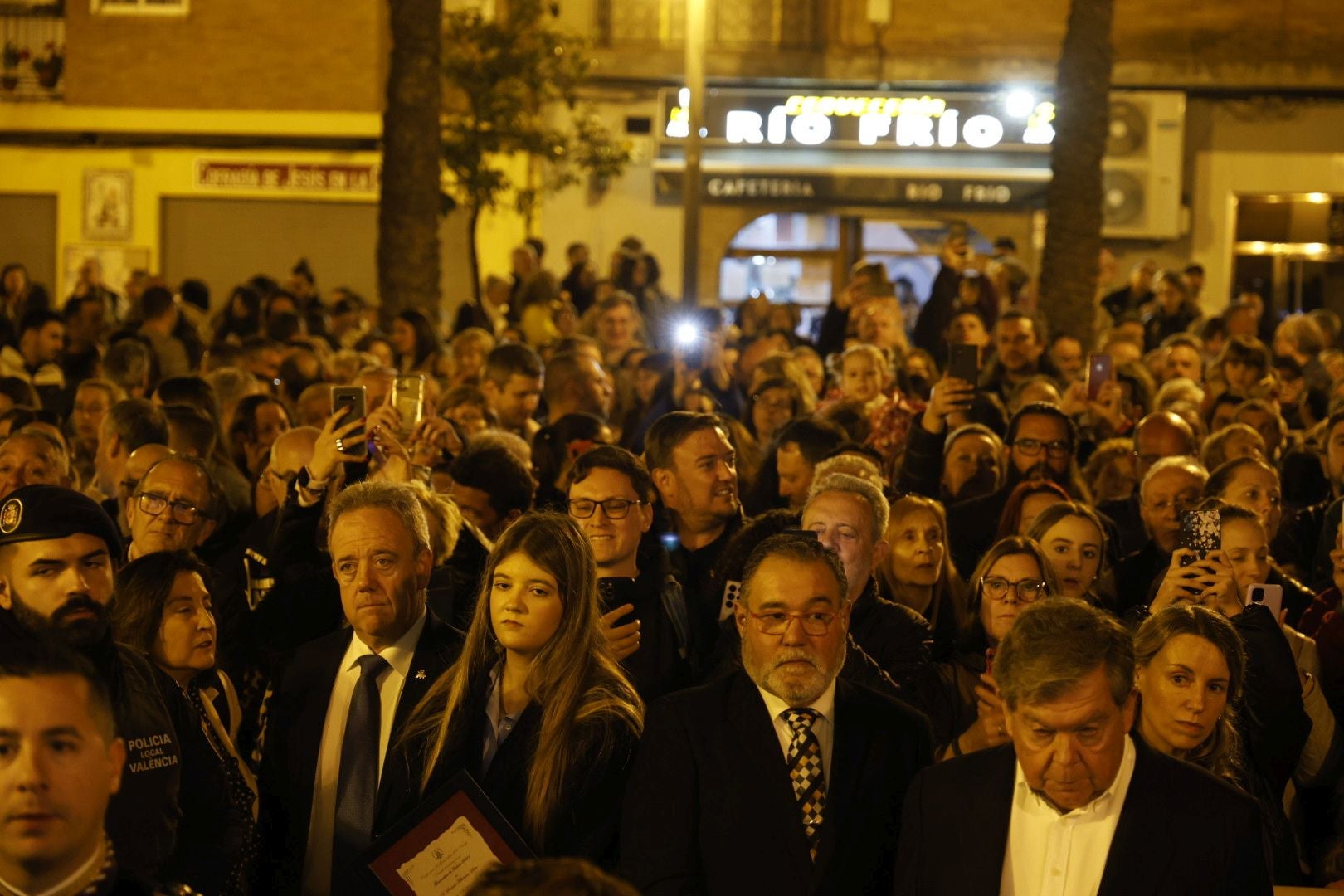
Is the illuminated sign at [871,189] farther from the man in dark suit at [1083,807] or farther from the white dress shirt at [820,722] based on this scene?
the man in dark suit at [1083,807]

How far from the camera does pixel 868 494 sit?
6.79 m

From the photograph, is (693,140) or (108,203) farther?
(108,203)

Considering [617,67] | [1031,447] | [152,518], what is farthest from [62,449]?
[617,67]

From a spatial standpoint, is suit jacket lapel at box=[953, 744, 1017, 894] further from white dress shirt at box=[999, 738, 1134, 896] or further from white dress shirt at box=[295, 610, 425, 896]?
white dress shirt at box=[295, 610, 425, 896]

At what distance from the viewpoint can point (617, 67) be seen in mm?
28172

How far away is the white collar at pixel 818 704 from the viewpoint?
4.99 metres

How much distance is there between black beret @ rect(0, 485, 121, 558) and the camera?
5.27 metres

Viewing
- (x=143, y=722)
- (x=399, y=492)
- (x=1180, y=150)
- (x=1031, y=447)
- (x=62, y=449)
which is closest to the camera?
(x=143, y=722)

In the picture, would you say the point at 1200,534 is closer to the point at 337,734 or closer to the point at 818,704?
the point at 818,704

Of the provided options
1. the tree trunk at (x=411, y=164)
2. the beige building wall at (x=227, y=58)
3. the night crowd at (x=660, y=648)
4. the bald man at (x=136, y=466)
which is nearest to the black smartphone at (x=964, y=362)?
the night crowd at (x=660, y=648)

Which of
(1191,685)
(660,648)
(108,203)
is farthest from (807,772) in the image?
(108,203)

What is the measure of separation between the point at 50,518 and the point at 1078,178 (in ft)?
48.1

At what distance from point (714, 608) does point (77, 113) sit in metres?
25.1

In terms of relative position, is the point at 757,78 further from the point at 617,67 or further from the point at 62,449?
the point at 62,449
